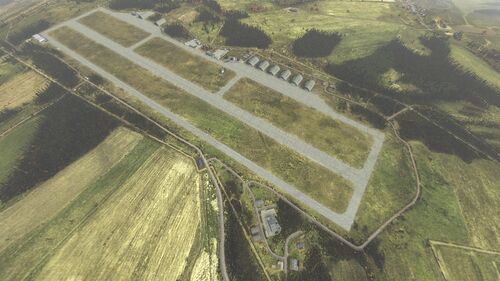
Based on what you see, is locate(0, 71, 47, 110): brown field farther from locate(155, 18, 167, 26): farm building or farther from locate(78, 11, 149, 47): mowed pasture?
locate(155, 18, 167, 26): farm building

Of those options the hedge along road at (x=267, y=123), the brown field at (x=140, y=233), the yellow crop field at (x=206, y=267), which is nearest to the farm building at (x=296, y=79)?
the hedge along road at (x=267, y=123)

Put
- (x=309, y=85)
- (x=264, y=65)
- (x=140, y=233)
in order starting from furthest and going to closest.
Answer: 1. (x=264, y=65)
2. (x=309, y=85)
3. (x=140, y=233)

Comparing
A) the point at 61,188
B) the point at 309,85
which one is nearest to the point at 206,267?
the point at 61,188

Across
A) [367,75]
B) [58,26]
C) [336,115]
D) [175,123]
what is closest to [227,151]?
[175,123]

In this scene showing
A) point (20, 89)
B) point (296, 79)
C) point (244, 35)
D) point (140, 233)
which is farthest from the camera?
point (244, 35)

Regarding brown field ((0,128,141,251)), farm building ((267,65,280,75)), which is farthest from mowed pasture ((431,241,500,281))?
brown field ((0,128,141,251))

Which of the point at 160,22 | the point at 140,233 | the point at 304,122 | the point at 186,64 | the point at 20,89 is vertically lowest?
the point at 140,233

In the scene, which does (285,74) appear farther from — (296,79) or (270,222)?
(270,222)

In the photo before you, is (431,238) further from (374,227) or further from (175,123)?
(175,123)
